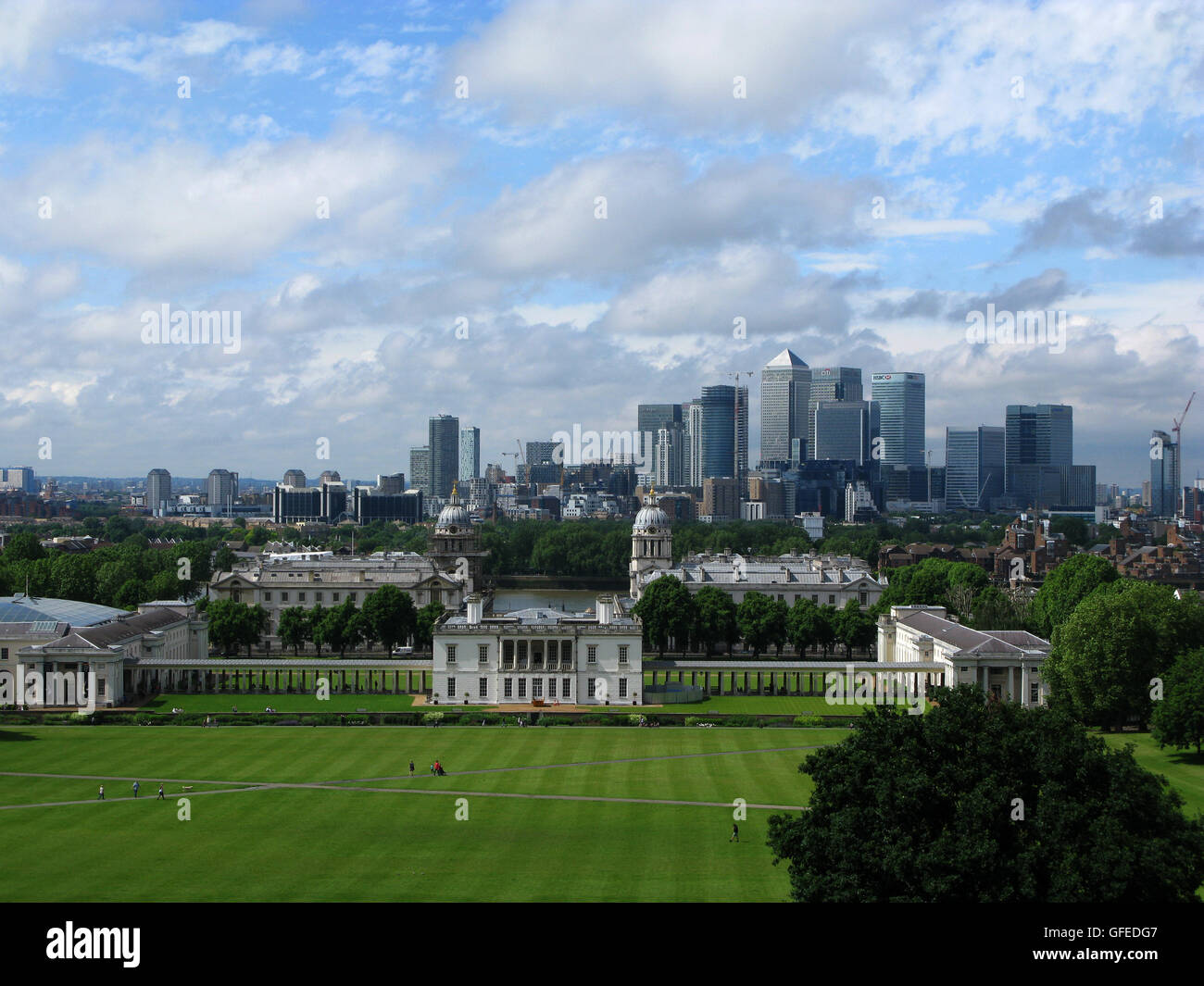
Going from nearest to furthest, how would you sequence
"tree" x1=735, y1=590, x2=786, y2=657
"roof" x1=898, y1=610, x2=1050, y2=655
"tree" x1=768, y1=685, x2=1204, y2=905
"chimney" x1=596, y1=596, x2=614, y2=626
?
"tree" x1=768, y1=685, x2=1204, y2=905
"roof" x1=898, y1=610, x2=1050, y2=655
"chimney" x1=596, y1=596, x2=614, y2=626
"tree" x1=735, y1=590, x2=786, y2=657

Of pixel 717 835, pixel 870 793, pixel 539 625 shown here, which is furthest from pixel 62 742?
pixel 870 793

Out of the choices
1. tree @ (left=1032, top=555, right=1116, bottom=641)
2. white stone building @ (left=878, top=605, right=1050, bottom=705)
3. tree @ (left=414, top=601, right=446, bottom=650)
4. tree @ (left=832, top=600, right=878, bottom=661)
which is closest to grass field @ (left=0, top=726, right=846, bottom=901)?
white stone building @ (left=878, top=605, right=1050, bottom=705)

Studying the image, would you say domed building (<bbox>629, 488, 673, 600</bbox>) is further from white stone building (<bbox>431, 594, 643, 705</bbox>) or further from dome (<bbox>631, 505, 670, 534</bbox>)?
white stone building (<bbox>431, 594, 643, 705</bbox>)

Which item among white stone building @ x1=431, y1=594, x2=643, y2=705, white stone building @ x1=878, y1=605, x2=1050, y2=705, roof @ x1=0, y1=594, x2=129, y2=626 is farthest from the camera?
roof @ x1=0, y1=594, x2=129, y2=626
